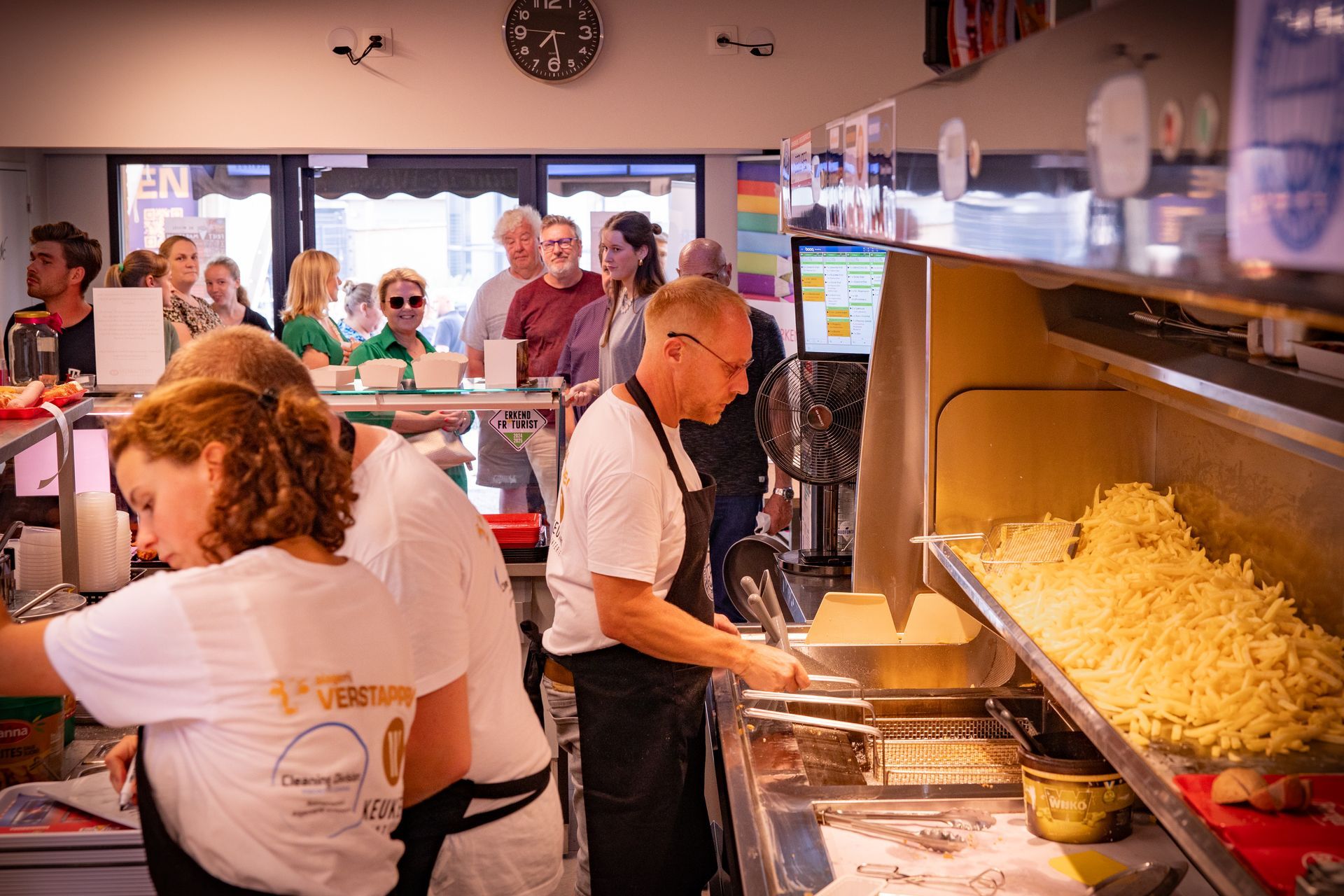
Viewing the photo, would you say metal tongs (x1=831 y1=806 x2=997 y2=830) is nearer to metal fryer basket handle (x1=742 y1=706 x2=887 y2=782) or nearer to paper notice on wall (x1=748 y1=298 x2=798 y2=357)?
metal fryer basket handle (x1=742 y1=706 x2=887 y2=782)

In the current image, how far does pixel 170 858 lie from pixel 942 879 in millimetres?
1073

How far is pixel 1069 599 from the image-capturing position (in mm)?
1986

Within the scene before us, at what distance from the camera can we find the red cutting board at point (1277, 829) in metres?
1.19

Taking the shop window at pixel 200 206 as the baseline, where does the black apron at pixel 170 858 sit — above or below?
below

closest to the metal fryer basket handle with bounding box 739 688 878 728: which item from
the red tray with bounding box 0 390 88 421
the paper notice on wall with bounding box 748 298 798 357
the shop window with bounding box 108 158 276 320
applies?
the red tray with bounding box 0 390 88 421

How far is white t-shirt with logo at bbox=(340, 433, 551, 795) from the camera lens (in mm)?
1703

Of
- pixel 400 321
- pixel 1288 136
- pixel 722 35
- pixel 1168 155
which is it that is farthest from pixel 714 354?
pixel 722 35

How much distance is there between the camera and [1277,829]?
1244mm

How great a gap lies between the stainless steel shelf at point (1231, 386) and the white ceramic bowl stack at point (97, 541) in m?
2.67

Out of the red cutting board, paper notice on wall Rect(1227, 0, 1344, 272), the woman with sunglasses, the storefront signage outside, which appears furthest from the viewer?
the woman with sunglasses

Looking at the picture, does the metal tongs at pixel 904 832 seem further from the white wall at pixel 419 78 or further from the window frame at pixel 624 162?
the window frame at pixel 624 162

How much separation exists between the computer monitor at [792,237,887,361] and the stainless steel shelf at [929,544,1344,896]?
2.04 meters

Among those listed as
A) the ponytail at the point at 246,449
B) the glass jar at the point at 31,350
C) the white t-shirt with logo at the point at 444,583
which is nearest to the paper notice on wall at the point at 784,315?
the glass jar at the point at 31,350

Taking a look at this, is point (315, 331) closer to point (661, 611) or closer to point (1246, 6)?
point (661, 611)
